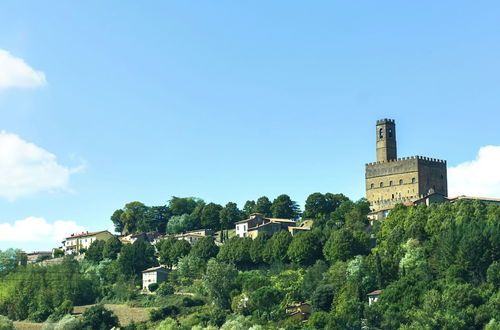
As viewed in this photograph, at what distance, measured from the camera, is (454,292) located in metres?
74.0

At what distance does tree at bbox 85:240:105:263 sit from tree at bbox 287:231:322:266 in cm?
3572

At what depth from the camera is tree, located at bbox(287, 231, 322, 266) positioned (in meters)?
98.9

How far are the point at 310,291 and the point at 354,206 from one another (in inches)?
1167

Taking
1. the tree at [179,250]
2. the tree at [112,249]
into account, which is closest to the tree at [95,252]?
the tree at [112,249]

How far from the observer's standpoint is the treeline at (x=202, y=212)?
124 m

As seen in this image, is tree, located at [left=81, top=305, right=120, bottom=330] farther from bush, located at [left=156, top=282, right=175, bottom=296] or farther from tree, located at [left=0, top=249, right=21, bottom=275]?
tree, located at [left=0, top=249, right=21, bottom=275]

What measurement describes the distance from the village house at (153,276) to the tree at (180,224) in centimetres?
2492

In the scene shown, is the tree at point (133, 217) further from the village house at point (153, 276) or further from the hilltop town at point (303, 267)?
the village house at point (153, 276)

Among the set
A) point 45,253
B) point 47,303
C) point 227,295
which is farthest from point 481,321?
point 45,253

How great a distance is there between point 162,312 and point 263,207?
141 feet

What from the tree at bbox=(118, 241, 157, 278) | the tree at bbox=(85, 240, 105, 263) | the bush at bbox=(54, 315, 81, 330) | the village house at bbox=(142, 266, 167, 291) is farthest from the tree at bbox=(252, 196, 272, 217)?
the bush at bbox=(54, 315, 81, 330)

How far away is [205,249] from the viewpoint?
111 m

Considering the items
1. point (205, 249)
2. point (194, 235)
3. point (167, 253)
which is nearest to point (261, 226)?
point (205, 249)

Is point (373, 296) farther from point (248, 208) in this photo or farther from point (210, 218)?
point (248, 208)
